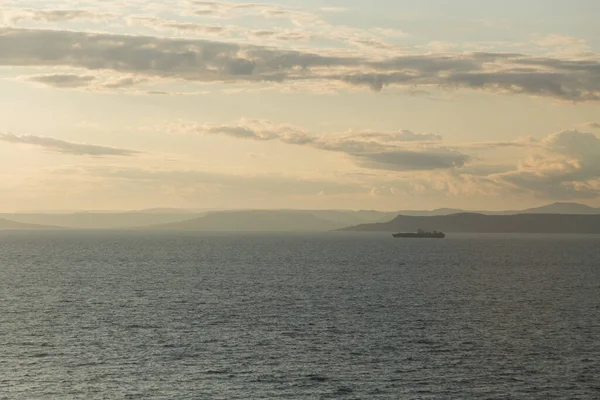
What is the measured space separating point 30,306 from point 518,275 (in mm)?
116413

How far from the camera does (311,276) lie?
17800 centimetres

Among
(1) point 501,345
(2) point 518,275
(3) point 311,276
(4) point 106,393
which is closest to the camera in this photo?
(4) point 106,393

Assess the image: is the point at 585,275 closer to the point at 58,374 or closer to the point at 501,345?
the point at 501,345

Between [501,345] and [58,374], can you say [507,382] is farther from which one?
[58,374]

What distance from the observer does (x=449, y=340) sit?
88.2m

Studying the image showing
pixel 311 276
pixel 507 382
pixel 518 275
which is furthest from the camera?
pixel 518 275

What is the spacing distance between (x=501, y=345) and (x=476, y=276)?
102 metres

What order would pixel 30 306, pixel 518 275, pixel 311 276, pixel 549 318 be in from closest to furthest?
1. pixel 549 318
2. pixel 30 306
3. pixel 311 276
4. pixel 518 275

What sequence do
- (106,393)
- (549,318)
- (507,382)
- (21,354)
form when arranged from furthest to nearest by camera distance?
(549,318) → (21,354) → (507,382) → (106,393)

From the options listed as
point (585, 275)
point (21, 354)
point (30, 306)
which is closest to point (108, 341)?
point (21, 354)

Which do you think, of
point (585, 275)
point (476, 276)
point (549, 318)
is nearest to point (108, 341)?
point (549, 318)

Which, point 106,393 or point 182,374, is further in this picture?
point 182,374

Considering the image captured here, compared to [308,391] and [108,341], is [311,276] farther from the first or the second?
[308,391]

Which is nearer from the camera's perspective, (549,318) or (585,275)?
(549,318)
